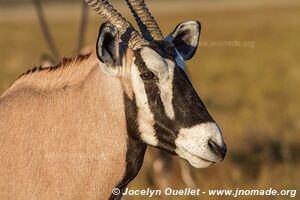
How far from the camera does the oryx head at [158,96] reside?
15.0ft

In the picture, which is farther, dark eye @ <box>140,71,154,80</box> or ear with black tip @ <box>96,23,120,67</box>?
dark eye @ <box>140,71,154,80</box>

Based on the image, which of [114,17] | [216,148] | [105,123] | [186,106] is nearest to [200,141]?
[216,148]

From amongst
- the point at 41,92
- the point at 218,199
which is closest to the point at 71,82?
the point at 41,92

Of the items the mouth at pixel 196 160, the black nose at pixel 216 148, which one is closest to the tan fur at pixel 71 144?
the mouth at pixel 196 160

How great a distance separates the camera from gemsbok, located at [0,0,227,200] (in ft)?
15.2

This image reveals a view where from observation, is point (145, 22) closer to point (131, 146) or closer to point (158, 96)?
point (158, 96)

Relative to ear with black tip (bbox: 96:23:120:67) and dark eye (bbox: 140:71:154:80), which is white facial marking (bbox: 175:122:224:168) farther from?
ear with black tip (bbox: 96:23:120:67)

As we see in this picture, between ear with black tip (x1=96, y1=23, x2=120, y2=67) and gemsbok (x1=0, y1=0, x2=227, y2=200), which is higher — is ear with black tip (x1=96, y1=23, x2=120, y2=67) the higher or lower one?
the higher one

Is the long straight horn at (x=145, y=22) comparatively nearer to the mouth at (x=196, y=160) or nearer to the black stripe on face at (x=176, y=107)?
the black stripe on face at (x=176, y=107)

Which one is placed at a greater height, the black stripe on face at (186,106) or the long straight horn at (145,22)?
the long straight horn at (145,22)

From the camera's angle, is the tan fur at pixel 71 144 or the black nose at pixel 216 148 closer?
the black nose at pixel 216 148

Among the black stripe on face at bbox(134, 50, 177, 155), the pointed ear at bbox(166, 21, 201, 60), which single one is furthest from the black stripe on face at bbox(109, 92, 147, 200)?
the pointed ear at bbox(166, 21, 201, 60)

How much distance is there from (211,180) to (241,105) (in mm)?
6417

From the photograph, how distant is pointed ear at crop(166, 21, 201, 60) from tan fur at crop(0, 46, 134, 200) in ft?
2.08
